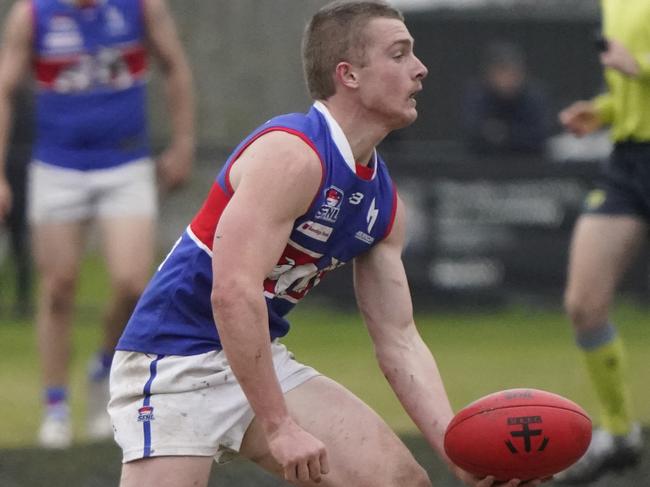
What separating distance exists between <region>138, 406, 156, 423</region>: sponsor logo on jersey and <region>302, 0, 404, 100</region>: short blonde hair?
0.99m

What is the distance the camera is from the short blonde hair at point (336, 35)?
14.4ft

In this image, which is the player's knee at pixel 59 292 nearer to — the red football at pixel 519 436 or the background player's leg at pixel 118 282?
the background player's leg at pixel 118 282

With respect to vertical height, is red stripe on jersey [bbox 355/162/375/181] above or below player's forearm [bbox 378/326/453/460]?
above

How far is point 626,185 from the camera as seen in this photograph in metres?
6.72

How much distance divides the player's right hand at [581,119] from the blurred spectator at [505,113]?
5.91m

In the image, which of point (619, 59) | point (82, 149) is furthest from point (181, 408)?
point (82, 149)

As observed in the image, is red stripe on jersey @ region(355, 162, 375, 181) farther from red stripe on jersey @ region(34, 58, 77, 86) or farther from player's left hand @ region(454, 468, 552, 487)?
red stripe on jersey @ region(34, 58, 77, 86)

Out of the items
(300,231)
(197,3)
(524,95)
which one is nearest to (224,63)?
(197,3)

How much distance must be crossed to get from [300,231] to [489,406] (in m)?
0.69

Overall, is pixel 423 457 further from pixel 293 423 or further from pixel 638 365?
pixel 638 365

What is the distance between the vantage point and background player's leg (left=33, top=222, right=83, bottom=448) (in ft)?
24.9

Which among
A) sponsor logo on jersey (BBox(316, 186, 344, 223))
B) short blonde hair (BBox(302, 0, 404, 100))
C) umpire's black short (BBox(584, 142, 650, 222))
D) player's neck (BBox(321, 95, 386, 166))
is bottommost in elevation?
umpire's black short (BBox(584, 142, 650, 222))

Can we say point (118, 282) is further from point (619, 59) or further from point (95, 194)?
point (619, 59)

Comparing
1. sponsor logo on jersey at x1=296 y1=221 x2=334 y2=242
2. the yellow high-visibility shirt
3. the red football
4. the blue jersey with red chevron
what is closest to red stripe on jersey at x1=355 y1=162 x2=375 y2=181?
the blue jersey with red chevron
